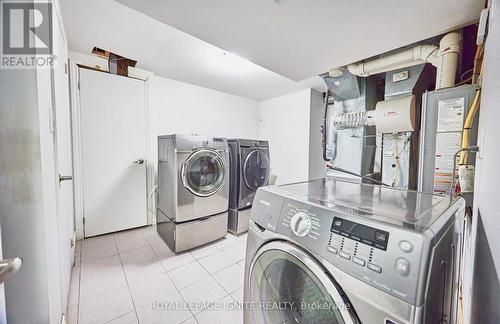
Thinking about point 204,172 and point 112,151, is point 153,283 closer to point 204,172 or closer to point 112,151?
point 204,172

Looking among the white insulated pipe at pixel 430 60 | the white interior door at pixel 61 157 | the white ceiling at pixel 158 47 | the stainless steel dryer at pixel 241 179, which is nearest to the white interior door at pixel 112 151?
the white ceiling at pixel 158 47

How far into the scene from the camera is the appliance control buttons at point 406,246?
476mm

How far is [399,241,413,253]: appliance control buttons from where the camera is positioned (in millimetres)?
476

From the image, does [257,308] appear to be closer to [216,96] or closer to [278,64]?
[278,64]

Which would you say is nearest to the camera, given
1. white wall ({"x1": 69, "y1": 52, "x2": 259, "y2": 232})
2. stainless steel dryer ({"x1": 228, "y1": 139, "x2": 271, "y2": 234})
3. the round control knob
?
the round control knob

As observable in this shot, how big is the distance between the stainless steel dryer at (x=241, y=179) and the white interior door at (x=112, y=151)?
120 cm

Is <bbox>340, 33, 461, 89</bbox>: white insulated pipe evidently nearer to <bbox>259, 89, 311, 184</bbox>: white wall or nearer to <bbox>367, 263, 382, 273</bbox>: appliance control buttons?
<bbox>259, 89, 311, 184</bbox>: white wall

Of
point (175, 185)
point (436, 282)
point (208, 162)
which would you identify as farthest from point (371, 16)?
point (175, 185)

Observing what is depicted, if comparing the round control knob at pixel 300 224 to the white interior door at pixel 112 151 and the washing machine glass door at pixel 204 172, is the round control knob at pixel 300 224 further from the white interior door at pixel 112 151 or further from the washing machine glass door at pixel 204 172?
the white interior door at pixel 112 151

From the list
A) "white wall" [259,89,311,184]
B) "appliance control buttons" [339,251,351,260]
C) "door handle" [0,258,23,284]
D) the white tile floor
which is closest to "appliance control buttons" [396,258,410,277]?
"appliance control buttons" [339,251,351,260]

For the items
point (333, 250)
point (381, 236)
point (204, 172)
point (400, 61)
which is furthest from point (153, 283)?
point (400, 61)

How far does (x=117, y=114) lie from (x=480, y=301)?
126 inches

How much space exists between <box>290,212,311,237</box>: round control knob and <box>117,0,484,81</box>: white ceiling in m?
1.15

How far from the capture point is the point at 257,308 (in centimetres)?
89
